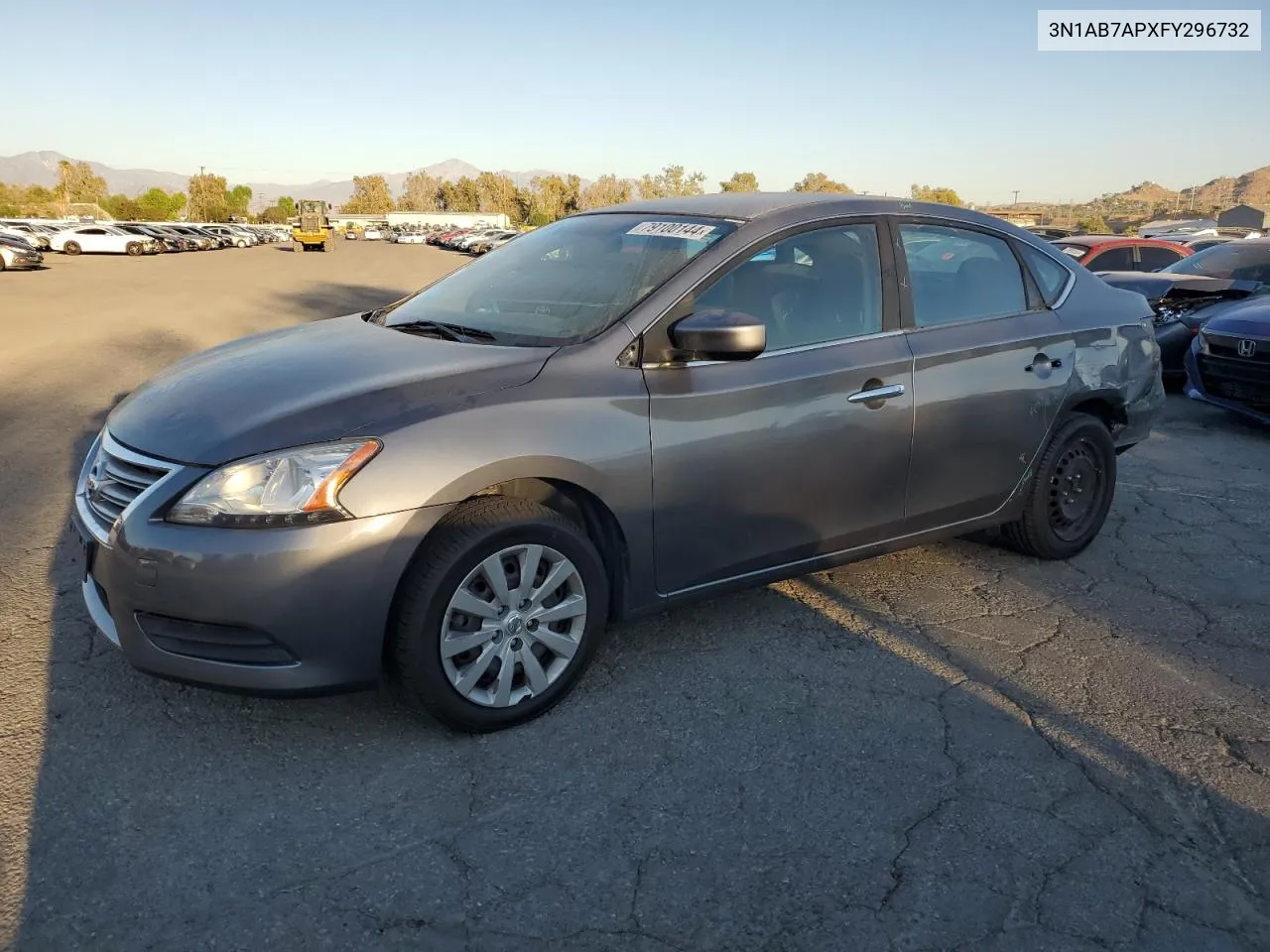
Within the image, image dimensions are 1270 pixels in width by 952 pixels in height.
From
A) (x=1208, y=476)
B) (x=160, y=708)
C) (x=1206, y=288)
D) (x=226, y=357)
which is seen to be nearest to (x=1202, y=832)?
(x=160, y=708)

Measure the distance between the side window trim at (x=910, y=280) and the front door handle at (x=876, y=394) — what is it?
285mm

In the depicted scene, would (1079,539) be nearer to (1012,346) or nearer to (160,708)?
(1012,346)

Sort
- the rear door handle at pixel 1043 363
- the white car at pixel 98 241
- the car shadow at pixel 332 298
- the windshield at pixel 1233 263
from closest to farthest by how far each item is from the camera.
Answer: the rear door handle at pixel 1043 363 < the windshield at pixel 1233 263 < the car shadow at pixel 332 298 < the white car at pixel 98 241

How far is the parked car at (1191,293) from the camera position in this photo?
29.8 ft

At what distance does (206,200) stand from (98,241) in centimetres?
9762

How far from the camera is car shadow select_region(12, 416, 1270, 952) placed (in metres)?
2.27

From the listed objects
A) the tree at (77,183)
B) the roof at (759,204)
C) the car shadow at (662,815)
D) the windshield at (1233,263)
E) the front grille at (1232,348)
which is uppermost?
the tree at (77,183)

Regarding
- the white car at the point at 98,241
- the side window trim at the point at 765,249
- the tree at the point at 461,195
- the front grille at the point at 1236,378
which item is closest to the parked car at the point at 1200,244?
the front grille at the point at 1236,378

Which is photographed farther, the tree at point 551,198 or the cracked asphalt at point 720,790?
the tree at point 551,198

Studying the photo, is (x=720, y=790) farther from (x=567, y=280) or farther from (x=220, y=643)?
(x=567, y=280)

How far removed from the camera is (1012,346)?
420 cm

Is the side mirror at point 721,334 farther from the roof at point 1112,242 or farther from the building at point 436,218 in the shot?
the building at point 436,218

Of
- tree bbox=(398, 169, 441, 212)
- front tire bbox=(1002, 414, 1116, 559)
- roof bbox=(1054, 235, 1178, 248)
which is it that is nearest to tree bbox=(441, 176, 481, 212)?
tree bbox=(398, 169, 441, 212)

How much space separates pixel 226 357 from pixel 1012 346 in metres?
3.19
